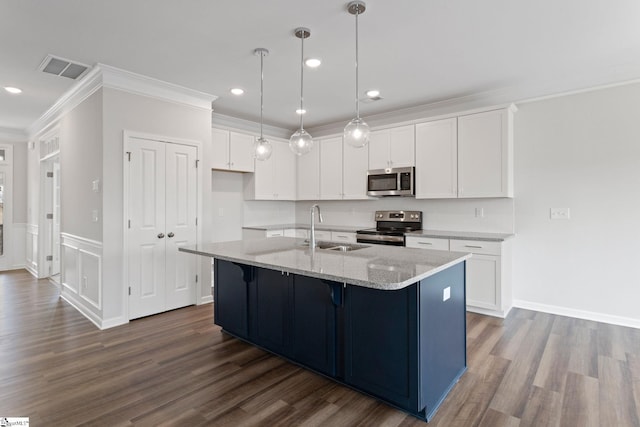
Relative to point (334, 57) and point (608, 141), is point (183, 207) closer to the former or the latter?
point (334, 57)

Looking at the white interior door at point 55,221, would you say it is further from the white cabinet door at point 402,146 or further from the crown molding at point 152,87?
the white cabinet door at point 402,146

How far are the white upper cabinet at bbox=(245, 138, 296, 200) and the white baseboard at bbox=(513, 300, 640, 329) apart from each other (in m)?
3.73

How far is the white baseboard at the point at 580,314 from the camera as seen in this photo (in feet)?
11.5

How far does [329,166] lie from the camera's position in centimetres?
557

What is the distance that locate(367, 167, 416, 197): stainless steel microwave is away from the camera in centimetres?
462

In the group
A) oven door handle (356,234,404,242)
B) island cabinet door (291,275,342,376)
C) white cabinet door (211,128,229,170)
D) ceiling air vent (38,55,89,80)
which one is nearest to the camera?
island cabinet door (291,275,342,376)

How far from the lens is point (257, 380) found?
8.04ft

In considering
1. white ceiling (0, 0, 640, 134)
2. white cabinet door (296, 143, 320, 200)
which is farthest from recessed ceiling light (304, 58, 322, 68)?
white cabinet door (296, 143, 320, 200)

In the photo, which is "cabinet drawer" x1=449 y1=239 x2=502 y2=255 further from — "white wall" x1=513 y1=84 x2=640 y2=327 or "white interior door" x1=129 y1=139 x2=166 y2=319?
"white interior door" x1=129 y1=139 x2=166 y2=319

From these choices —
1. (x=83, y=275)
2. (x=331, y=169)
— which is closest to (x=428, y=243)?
(x=331, y=169)

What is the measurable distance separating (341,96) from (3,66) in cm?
349

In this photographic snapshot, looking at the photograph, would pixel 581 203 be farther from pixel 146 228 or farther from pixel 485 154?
pixel 146 228

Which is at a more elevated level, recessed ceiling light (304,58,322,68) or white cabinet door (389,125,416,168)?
recessed ceiling light (304,58,322,68)

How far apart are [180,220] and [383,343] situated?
116 inches
